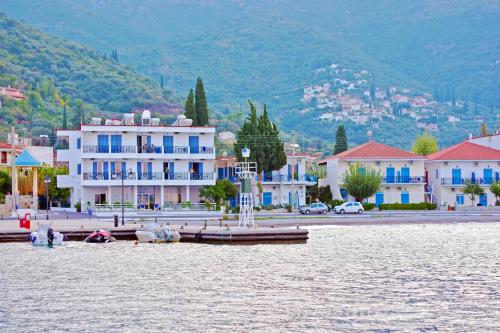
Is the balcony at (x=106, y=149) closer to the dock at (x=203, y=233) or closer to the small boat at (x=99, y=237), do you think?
the dock at (x=203, y=233)

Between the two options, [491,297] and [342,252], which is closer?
[491,297]

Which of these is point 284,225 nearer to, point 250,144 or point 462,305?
point 250,144

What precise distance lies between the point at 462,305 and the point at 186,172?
65.0 metres

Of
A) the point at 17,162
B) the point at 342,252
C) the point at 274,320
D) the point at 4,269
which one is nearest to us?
the point at 274,320

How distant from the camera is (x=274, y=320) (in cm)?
3712

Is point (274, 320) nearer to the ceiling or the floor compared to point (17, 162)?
nearer to the floor

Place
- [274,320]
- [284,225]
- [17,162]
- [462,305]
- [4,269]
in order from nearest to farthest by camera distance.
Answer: [274,320], [462,305], [4,269], [284,225], [17,162]

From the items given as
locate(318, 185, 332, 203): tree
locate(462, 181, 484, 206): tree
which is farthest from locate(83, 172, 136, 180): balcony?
locate(462, 181, 484, 206): tree

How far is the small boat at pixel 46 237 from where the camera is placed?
6956 centimetres

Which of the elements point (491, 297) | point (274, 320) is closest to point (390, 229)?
point (491, 297)

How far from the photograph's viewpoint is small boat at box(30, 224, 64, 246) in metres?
69.6

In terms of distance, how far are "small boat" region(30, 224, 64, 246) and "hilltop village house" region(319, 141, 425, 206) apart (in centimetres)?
4994

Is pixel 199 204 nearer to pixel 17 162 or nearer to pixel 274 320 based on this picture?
pixel 17 162

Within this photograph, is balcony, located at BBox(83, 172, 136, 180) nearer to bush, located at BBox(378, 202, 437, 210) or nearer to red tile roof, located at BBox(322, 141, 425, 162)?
red tile roof, located at BBox(322, 141, 425, 162)
